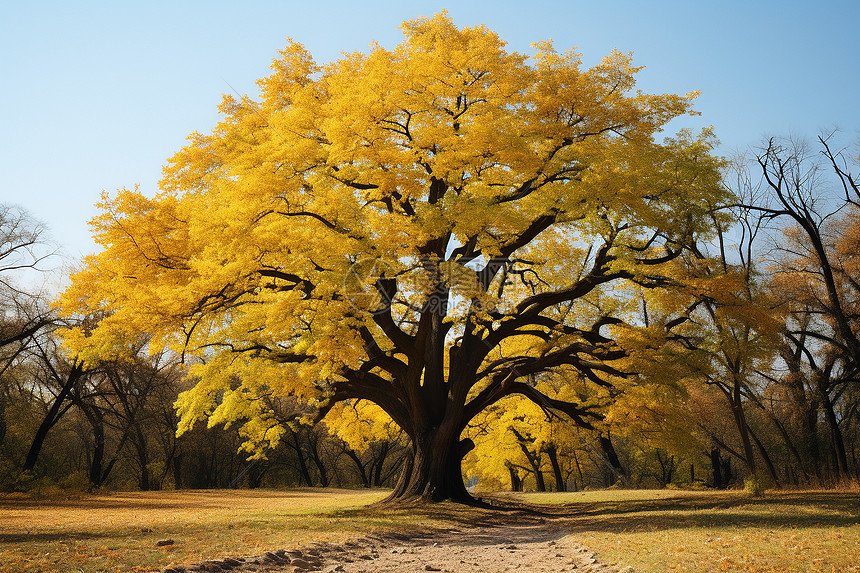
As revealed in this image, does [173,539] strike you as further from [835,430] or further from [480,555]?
[835,430]

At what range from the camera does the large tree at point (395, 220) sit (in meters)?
11.3

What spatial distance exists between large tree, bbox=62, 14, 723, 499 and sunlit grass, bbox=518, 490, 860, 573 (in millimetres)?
4476

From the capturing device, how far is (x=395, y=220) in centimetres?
1209

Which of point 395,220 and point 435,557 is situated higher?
point 395,220

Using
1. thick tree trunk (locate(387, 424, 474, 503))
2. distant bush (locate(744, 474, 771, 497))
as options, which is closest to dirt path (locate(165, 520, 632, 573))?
thick tree trunk (locate(387, 424, 474, 503))

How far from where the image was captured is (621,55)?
45.0 feet

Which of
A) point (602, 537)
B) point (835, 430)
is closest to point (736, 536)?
point (602, 537)

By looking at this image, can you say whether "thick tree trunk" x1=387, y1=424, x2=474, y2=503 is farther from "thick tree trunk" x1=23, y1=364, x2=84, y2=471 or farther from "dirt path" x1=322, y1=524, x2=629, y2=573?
"thick tree trunk" x1=23, y1=364, x2=84, y2=471

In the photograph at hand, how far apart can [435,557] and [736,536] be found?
4166 millimetres

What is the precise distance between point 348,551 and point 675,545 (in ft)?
14.5

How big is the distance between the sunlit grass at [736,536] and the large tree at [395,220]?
4.48m

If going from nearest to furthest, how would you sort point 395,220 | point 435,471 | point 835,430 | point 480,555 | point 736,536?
1. point 736,536
2. point 480,555
3. point 395,220
4. point 435,471
5. point 835,430

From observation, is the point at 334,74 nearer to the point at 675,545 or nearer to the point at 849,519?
the point at 675,545

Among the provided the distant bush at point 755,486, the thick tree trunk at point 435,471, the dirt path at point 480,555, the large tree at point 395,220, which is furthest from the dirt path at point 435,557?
the distant bush at point 755,486
